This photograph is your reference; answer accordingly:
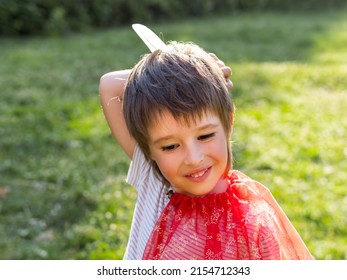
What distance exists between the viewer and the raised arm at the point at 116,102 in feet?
7.85

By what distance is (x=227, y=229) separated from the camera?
6.63 feet

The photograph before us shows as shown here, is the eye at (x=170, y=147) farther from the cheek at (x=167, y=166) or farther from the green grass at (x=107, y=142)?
the green grass at (x=107, y=142)

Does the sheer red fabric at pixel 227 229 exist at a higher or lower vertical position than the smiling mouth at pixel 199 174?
lower

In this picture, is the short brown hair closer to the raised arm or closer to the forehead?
the forehead

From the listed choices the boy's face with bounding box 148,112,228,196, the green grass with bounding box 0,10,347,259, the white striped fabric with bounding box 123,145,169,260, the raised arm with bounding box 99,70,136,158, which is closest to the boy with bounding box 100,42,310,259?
the boy's face with bounding box 148,112,228,196

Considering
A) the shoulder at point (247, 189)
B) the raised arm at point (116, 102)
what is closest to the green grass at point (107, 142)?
the raised arm at point (116, 102)

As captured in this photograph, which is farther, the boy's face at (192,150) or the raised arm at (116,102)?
the raised arm at (116,102)

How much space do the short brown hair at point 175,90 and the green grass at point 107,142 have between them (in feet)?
5.51

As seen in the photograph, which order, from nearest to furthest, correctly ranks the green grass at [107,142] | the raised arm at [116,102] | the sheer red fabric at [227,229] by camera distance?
→ 1. the sheer red fabric at [227,229]
2. the raised arm at [116,102]
3. the green grass at [107,142]

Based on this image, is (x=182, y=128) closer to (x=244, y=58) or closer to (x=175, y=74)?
(x=175, y=74)

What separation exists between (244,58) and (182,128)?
813cm

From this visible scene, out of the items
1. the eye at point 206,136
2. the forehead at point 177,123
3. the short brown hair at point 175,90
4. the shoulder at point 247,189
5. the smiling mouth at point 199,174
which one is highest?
the short brown hair at point 175,90

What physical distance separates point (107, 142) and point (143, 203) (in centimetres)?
383

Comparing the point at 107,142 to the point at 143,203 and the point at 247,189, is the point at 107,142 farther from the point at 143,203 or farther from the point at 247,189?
the point at 247,189
